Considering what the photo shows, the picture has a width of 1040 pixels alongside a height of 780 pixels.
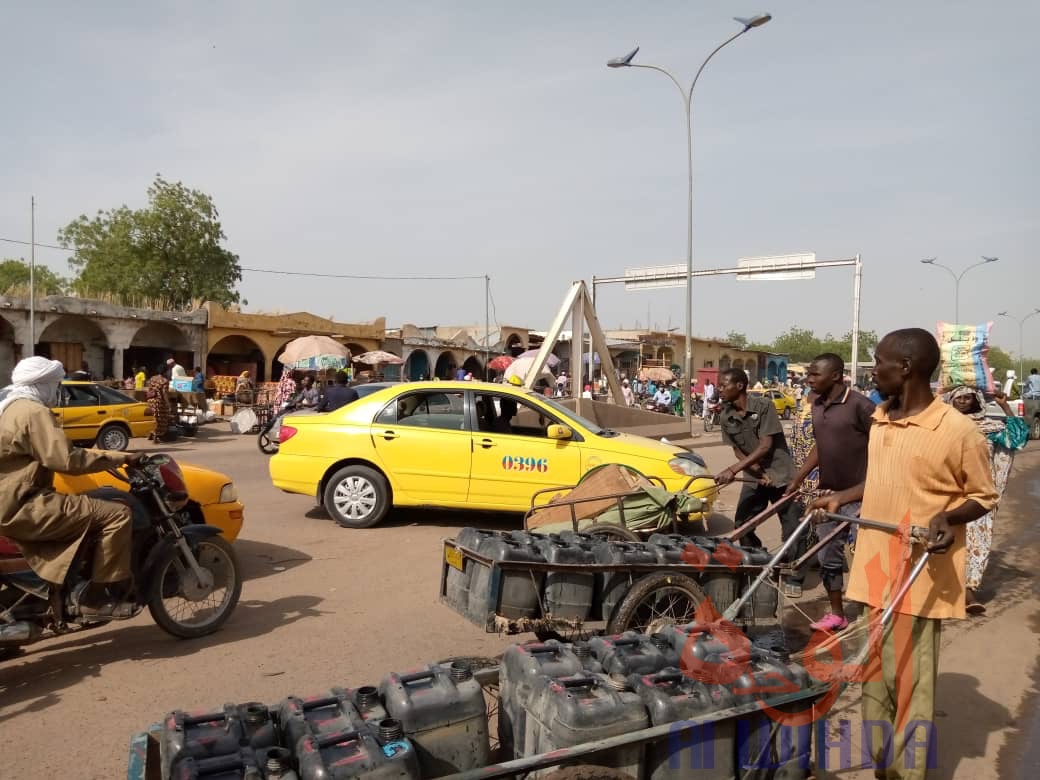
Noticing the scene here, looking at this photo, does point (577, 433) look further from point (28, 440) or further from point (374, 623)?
point (28, 440)

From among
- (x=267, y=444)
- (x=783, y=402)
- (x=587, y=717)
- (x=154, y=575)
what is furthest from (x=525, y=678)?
(x=783, y=402)

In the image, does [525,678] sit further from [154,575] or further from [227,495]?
[227,495]

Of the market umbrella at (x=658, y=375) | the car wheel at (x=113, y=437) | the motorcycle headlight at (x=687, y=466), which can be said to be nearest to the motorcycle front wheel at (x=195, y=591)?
the motorcycle headlight at (x=687, y=466)

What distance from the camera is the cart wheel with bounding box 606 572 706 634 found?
403 cm

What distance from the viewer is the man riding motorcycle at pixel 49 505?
3824mm

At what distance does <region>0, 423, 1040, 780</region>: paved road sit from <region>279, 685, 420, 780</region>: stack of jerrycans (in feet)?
4.22

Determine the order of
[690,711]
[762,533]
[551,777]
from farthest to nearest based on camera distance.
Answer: [762,533] < [690,711] < [551,777]

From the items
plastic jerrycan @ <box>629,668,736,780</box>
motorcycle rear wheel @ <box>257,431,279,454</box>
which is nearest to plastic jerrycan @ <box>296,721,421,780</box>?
plastic jerrycan @ <box>629,668,736,780</box>

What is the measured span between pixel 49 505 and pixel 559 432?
477cm

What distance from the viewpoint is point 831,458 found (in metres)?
5.13

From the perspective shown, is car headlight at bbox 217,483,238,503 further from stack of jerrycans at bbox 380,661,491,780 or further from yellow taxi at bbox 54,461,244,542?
stack of jerrycans at bbox 380,661,491,780

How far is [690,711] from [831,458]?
3.02m

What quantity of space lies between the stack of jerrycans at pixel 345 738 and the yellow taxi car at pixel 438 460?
507 cm

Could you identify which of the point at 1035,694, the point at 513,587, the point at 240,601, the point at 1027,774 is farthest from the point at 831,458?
the point at 240,601
